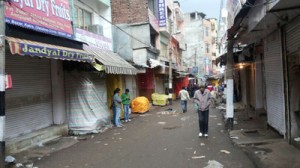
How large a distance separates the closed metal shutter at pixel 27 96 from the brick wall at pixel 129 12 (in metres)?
13.2

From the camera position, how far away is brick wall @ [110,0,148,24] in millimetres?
25500

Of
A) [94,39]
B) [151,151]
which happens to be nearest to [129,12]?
[94,39]

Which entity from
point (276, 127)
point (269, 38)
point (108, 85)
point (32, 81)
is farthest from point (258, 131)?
point (108, 85)

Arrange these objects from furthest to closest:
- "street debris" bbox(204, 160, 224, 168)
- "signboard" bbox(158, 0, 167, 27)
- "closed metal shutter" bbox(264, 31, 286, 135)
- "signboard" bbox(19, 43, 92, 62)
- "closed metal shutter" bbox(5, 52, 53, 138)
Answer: "signboard" bbox(158, 0, 167, 27), "closed metal shutter" bbox(5, 52, 53, 138), "closed metal shutter" bbox(264, 31, 286, 135), "signboard" bbox(19, 43, 92, 62), "street debris" bbox(204, 160, 224, 168)

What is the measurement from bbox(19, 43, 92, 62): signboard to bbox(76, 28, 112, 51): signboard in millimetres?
3457

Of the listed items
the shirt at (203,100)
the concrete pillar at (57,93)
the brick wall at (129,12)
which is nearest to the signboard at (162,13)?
the brick wall at (129,12)

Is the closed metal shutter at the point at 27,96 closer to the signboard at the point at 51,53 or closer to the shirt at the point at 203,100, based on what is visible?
the signboard at the point at 51,53

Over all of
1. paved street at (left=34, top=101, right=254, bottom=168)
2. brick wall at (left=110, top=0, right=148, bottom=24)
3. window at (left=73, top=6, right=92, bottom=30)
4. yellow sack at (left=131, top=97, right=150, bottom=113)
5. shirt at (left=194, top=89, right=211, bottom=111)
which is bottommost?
paved street at (left=34, top=101, right=254, bottom=168)

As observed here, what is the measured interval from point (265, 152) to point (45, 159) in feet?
18.5

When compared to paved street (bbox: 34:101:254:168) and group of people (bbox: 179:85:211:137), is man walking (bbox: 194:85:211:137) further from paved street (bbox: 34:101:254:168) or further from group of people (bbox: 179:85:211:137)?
paved street (bbox: 34:101:254:168)

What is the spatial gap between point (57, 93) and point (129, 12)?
13505 millimetres

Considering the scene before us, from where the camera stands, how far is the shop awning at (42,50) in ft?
26.2

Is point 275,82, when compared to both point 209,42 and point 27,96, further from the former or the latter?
point 209,42

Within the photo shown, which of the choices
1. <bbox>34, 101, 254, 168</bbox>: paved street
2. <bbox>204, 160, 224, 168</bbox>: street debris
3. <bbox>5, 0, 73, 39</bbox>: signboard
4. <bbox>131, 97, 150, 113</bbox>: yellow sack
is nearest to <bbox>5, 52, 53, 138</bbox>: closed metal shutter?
<bbox>5, 0, 73, 39</bbox>: signboard
